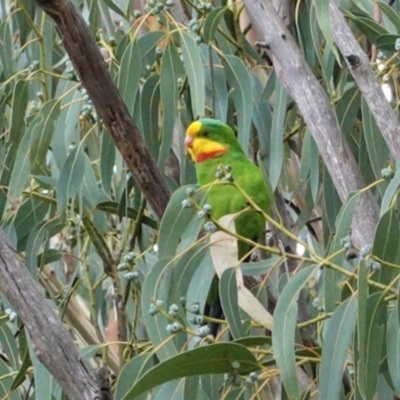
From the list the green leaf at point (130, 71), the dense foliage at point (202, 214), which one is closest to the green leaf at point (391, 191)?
the dense foliage at point (202, 214)

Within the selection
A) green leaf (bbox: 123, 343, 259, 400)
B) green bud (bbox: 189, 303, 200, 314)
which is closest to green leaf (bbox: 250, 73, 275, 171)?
green bud (bbox: 189, 303, 200, 314)

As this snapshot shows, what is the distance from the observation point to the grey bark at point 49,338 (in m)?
1.24

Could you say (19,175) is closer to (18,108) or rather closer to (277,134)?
(18,108)

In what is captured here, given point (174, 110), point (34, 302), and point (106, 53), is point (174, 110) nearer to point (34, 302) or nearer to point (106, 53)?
point (106, 53)

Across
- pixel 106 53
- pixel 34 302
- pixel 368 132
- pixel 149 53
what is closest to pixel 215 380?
pixel 34 302

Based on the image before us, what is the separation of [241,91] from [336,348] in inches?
26.3

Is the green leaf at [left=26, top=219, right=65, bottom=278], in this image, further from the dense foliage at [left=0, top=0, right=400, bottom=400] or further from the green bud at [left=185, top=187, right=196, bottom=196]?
the green bud at [left=185, top=187, right=196, bottom=196]

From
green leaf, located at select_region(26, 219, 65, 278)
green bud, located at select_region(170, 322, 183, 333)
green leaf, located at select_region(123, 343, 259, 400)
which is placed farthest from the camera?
green leaf, located at select_region(26, 219, 65, 278)

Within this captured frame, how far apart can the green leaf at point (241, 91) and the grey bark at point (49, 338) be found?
64 centimetres

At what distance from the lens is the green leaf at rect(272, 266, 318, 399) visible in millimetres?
1244

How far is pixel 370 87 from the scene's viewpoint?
150 centimetres

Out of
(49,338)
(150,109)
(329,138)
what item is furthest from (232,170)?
(49,338)

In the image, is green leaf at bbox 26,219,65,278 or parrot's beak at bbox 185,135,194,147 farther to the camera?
parrot's beak at bbox 185,135,194,147

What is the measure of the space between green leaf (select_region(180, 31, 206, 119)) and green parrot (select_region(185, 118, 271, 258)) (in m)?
0.20
